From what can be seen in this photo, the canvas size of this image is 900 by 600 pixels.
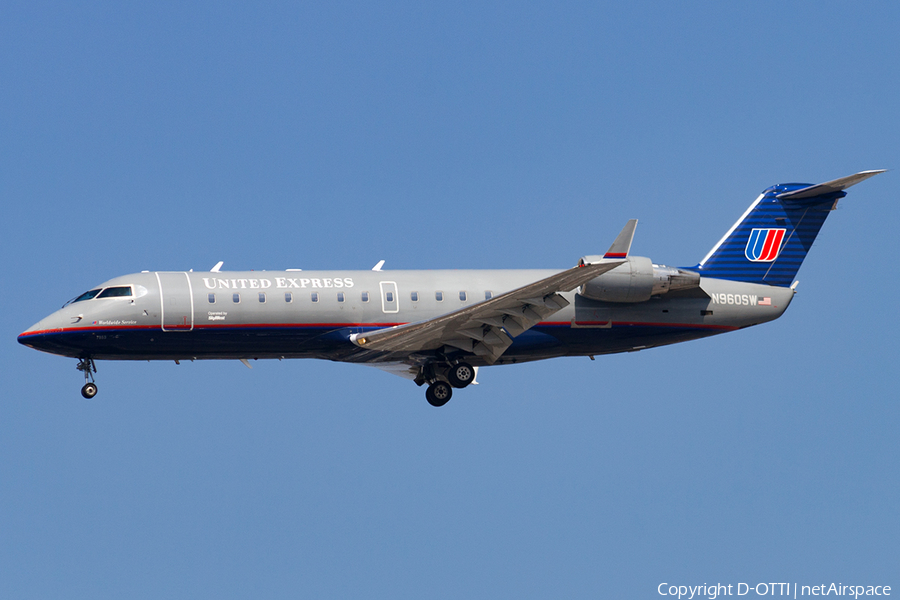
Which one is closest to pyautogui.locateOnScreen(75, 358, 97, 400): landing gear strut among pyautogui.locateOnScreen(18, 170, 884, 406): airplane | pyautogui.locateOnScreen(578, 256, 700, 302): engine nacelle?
pyautogui.locateOnScreen(18, 170, 884, 406): airplane

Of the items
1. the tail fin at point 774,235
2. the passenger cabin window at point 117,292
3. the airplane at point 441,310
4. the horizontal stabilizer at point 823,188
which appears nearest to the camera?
the airplane at point 441,310

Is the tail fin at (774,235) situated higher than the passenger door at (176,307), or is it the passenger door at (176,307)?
the tail fin at (774,235)

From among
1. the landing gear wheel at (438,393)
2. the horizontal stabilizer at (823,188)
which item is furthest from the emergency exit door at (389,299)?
the horizontal stabilizer at (823,188)

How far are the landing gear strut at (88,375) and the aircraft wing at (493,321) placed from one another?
7.18m

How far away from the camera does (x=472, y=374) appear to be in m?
31.7

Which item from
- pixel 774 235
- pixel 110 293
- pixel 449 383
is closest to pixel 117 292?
pixel 110 293

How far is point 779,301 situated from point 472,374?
9590 millimetres

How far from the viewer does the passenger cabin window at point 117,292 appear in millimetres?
29906

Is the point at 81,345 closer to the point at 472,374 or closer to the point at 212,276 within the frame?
the point at 212,276

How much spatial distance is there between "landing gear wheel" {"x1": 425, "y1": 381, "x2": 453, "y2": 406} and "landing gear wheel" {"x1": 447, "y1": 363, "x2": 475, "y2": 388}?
40 cm

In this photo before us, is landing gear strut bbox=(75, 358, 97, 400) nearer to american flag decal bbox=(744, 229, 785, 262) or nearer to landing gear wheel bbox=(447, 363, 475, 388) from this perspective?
landing gear wheel bbox=(447, 363, 475, 388)

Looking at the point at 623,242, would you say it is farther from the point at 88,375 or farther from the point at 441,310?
the point at 88,375

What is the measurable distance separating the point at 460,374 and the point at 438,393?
0.92 meters

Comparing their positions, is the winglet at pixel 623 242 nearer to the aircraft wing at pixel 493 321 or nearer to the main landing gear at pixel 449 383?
the aircraft wing at pixel 493 321
